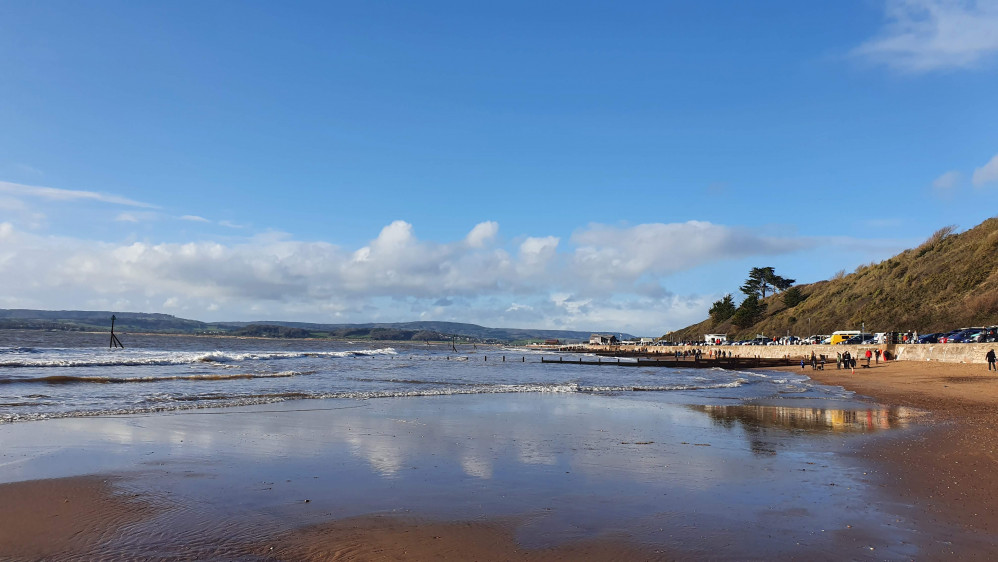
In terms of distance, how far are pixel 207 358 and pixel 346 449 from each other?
45.3 meters

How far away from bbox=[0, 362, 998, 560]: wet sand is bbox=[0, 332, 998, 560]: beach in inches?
1.6

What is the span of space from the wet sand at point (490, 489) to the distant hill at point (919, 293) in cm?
5812

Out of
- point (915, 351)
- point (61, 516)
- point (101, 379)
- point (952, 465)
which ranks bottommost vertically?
point (101, 379)

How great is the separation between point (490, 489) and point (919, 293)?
80.9 metres

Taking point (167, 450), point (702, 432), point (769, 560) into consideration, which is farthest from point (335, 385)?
point (769, 560)

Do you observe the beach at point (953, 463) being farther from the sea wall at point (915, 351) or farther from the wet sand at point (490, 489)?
the sea wall at point (915, 351)

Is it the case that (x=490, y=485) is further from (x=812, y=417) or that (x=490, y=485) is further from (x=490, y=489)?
(x=812, y=417)

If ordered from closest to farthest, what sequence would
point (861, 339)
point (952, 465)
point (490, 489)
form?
point (490, 489), point (952, 465), point (861, 339)

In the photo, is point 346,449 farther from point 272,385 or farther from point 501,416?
point 272,385

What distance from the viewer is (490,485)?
29.8 feet

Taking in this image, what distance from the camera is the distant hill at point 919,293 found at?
61719mm

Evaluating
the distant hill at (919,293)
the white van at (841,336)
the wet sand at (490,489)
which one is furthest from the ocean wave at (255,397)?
the distant hill at (919,293)

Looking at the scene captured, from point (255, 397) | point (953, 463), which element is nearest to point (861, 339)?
point (953, 463)

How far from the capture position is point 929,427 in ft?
50.5
